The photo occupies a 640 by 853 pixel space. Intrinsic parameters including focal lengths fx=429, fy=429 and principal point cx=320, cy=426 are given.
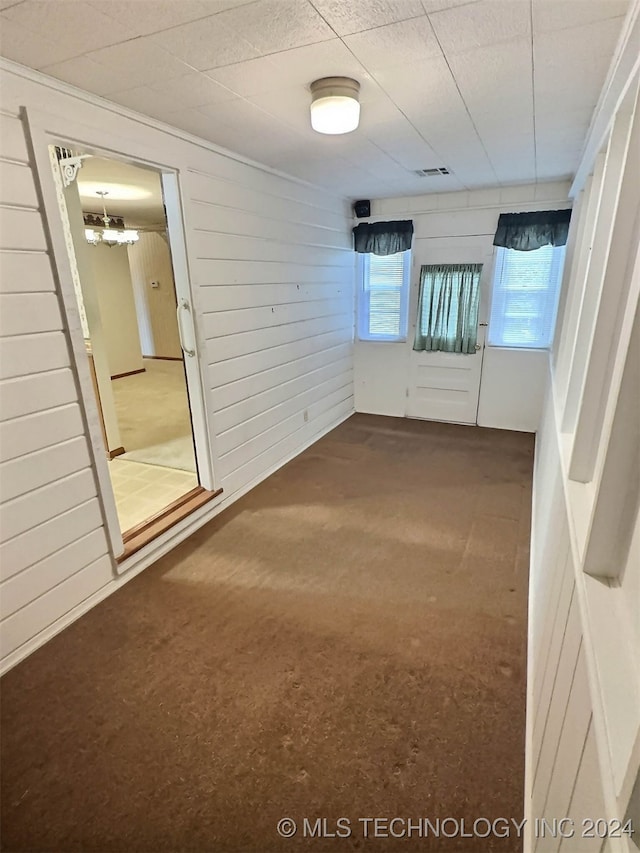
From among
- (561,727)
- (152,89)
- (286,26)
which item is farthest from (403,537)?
(152,89)

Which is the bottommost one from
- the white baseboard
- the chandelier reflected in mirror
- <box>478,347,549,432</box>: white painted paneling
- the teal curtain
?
the white baseboard

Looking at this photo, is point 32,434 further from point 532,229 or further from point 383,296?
point 532,229

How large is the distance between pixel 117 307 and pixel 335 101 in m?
5.90

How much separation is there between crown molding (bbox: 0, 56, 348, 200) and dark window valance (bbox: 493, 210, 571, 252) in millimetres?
2239

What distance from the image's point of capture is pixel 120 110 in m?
2.09

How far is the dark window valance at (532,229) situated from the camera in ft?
12.9

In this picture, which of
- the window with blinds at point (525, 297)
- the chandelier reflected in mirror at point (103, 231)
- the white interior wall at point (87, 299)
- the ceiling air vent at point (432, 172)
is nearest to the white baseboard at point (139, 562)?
the white interior wall at point (87, 299)

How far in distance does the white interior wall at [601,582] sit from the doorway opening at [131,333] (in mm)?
2179

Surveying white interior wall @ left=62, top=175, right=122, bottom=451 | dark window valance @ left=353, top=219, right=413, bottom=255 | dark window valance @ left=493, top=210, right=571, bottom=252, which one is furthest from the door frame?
dark window valance @ left=493, top=210, right=571, bottom=252

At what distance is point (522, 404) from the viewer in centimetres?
459

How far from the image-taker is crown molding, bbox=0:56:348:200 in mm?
1668

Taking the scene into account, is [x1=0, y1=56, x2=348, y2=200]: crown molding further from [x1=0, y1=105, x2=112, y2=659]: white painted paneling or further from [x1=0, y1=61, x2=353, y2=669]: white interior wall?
[x1=0, y1=105, x2=112, y2=659]: white painted paneling

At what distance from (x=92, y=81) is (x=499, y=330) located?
396 centimetres

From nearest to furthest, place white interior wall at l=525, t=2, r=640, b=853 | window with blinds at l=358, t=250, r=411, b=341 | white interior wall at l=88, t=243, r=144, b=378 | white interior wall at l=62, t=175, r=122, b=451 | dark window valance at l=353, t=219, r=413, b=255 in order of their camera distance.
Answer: white interior wall at l=525, t=2, r=640, b=853
white interior wall at l=62, t=175, r=122, b=451
dark window valance at l=353, t=219, r=413, b=255
window with blinds at l=358, t=250, r=411, b=341
white interior wall at l=88, t=243, r=144, b=378
